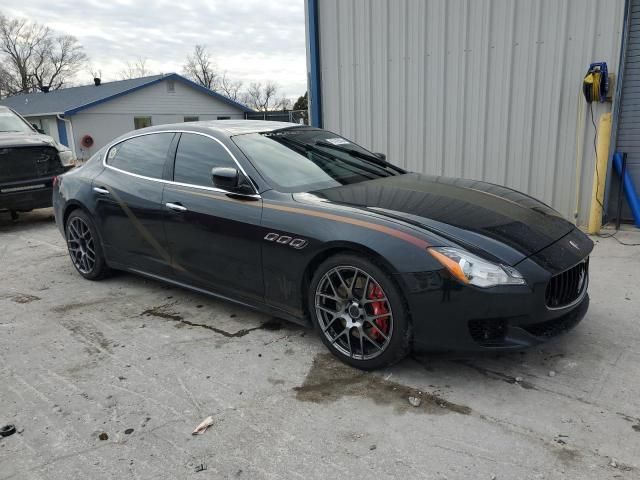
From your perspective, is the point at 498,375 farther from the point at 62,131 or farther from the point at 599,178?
the point at 62,131

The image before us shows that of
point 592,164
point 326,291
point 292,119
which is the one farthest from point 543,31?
point 292,119

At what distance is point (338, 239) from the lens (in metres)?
3.05

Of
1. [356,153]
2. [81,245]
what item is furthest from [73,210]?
[356,153]

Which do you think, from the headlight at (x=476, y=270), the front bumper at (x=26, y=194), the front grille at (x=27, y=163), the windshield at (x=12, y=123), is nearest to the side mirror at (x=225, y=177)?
the headlight at (x=476, y=270)

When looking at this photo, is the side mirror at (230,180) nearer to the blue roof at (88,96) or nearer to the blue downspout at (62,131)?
the blue roof at (88,96)

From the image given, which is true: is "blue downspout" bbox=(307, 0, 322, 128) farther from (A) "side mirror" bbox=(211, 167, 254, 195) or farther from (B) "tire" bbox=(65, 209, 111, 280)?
(A) "side mirror" bbox=(211, 167, 254, 195)

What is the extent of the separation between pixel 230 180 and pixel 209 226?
437mm

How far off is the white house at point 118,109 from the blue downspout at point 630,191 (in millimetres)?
24211

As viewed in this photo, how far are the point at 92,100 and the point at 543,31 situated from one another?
83.2ft

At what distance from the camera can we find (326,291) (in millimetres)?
3215

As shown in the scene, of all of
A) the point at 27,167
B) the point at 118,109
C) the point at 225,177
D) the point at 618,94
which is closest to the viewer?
the point at 225,177

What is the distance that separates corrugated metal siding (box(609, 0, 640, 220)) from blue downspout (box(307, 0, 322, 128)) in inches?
172

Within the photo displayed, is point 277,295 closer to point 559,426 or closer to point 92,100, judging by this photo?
point 559,426

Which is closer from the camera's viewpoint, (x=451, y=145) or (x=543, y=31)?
(x=543, y=31)
